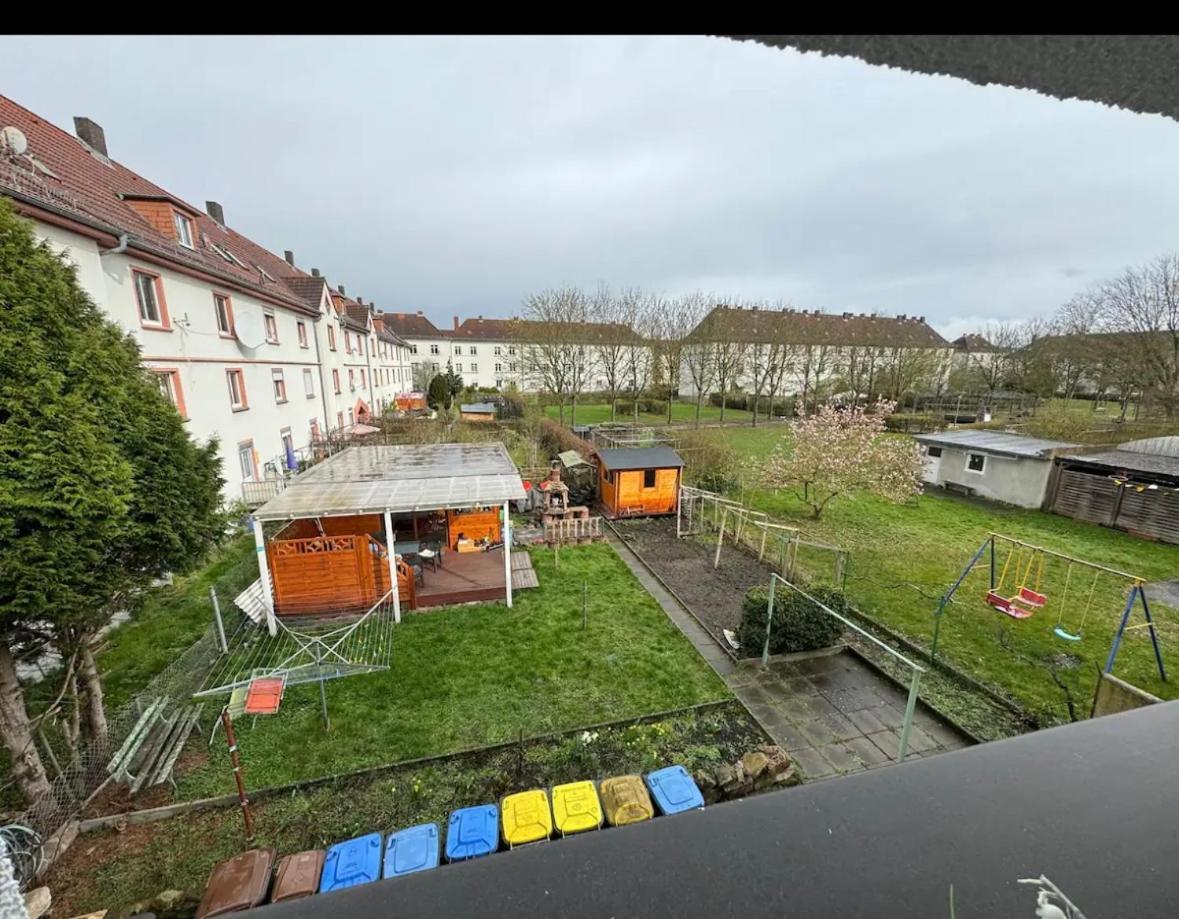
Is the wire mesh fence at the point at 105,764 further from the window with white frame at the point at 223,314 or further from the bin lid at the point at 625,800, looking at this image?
the window with white frame at the point at 223,314

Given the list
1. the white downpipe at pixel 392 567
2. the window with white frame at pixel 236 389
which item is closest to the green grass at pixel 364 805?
the white downpipe at pixel 392 567

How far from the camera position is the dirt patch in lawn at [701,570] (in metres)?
9.73

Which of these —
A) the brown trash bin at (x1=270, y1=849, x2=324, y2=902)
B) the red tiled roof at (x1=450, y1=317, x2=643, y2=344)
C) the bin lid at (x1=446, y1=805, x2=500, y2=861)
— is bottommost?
the brown trash bin at (x1=270, y1=849, x2=324, y2=902)

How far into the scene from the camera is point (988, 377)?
40.7 metres

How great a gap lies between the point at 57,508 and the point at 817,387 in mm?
39507

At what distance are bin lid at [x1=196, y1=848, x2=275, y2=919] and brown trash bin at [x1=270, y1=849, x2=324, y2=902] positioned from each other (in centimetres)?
11

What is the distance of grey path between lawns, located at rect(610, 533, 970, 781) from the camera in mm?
6113

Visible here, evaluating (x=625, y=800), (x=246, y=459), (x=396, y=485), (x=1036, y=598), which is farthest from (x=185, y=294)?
(x=1036, y=598)

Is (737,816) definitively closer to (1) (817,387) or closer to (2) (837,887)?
(2) (837,887)

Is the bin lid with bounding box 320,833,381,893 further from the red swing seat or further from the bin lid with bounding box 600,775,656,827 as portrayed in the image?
the red swing seat

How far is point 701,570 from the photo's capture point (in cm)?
1172

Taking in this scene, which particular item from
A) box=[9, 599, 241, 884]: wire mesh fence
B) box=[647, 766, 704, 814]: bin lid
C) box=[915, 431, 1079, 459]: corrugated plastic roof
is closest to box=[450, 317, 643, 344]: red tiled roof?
box=[915, 431, 1079, 459]: corrugated plastic roof
